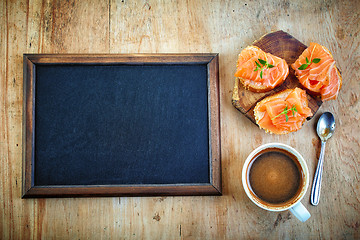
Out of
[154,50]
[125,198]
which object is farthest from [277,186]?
[154,50]

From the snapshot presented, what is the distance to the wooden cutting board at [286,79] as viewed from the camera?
0.85 metres

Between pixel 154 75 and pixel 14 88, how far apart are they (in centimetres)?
49

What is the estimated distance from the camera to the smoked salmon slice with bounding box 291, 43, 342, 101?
82 centimetres

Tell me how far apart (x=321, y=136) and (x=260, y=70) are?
0.33 metres

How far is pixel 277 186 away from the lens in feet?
2.81

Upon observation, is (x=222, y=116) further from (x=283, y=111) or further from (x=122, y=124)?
(x=122, y=124)

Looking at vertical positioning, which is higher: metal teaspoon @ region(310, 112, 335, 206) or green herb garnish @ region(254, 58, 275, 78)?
green herb garnish @ region(254, 58, 275, 78)

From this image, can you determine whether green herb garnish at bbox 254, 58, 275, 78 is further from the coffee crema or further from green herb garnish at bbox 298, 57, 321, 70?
the coffee crema

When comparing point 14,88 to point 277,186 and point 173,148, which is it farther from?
point 277,186

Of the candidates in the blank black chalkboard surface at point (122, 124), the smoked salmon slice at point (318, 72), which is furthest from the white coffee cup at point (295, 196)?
the smoked salmon slice at point (318, 72)

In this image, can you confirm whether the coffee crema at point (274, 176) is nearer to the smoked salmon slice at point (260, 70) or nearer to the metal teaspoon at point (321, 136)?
the metal teaspoon at point (321, 136)

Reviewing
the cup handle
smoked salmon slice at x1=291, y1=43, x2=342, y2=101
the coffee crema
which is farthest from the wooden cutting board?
the cup handle

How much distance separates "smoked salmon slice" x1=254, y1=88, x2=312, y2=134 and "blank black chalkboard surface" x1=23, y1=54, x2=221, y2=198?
0.49 feet

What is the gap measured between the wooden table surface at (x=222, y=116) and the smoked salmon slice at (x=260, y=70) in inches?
4.2
